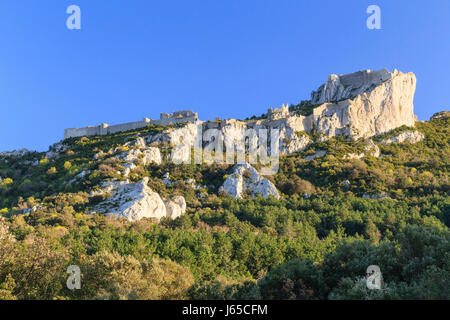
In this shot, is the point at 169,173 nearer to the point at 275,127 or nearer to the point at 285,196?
the point at 285,196

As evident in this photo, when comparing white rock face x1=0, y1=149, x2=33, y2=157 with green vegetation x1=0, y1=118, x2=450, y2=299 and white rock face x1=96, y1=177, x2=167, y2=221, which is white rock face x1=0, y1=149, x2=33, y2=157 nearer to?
green vegetation x1=0, y1=118, x2=450, y2=299

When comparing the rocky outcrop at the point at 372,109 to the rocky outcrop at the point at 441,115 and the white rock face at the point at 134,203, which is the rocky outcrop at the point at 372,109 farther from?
the white rock face at the point at 134,203

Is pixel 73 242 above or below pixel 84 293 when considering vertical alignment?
above

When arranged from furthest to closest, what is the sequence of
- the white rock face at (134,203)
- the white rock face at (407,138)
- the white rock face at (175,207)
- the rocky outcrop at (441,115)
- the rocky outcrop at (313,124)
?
the rocky outcrop at (441,115) → the white rock face at (407,138) → the rocky outcrop at (313,124) → the white rock face at (175,207) → the white rock face at (134,203)

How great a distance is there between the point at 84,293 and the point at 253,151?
53294mm

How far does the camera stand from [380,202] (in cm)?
5003

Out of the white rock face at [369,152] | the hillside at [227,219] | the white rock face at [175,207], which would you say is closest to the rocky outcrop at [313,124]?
the hillside at [227,219]

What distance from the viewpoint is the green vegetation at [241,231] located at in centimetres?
1781

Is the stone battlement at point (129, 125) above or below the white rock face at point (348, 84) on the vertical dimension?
below

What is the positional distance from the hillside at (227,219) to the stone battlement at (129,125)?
3116mm

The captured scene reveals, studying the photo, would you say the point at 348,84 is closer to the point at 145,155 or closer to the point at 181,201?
the point at 145,155

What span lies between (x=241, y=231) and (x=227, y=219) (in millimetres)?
3290

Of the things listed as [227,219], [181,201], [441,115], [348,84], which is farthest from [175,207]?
[441,115]
